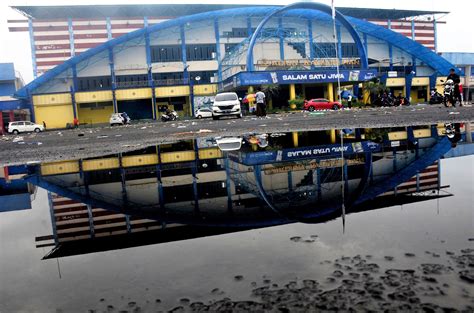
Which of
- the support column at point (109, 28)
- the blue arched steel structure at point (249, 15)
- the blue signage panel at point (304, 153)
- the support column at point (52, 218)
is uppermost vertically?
the support column at point (109, 28)

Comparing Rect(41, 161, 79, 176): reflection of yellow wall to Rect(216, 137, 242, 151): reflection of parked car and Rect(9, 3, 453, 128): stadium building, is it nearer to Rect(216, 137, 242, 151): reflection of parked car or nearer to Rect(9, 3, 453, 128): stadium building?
Rect(216, 137, 242, 151): reflection of parked car

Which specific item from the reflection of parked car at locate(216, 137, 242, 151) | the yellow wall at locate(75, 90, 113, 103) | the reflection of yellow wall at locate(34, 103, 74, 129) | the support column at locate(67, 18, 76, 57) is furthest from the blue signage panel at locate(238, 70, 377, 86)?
the reflection of parked car at locate(216, 137, 242, 151)

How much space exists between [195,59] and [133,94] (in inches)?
379

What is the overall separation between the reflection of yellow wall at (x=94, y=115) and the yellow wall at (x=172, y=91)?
6.97 metres

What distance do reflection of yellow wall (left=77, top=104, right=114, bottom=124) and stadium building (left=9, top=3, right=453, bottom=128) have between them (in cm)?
12

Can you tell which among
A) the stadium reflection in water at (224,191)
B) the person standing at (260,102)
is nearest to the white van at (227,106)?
the person standing at (260,102)

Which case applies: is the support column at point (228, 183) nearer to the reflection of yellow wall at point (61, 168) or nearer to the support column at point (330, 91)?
the reflection of yellow wall at point (61, 168)

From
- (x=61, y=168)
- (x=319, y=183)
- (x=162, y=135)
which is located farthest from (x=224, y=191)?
(x=162, y=135)

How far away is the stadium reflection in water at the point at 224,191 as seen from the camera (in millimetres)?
2705

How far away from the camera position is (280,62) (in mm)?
48719

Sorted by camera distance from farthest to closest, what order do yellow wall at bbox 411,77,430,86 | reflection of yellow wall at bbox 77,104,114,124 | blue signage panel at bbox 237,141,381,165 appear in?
yellow wall at bbox 411,77,430,86 → reflection of yellow wall at bbox 77,104,114,124 → blue signage panel at bbox 237,141,381,165

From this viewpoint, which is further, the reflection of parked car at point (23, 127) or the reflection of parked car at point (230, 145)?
the reflection of parked car at point (23, 127)

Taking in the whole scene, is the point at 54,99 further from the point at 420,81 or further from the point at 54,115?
the point at 420,81

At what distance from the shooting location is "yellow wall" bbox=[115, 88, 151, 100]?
47312 millimetres
